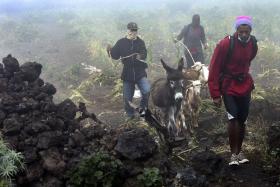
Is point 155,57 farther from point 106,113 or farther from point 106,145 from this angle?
point 106,145

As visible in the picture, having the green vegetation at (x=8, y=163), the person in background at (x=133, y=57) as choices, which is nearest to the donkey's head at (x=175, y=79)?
the person in background at (x=133, y=57)

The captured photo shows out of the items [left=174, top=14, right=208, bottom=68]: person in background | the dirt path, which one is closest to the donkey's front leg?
the dirt path

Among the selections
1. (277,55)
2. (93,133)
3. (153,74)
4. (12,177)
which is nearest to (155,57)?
(153,74)

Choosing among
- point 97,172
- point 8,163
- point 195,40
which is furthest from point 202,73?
point 8,163

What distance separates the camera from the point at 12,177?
5961mm

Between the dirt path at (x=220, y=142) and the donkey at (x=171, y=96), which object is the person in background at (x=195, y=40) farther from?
the donkey at (x=171, y=96)

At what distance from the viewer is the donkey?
338 inches

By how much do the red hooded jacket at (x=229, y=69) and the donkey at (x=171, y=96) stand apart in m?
1.36

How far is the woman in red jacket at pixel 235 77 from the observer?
23.1 ft

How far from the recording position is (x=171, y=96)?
8.84 meters

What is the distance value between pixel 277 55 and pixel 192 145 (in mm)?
9362

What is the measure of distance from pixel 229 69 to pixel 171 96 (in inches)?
73.5

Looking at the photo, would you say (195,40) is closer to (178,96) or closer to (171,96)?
(171,96)

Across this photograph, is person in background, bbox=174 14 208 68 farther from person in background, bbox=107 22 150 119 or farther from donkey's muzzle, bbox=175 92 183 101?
donkey's muzzle, bbox=175 92 183 101
